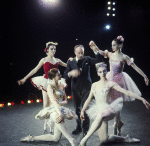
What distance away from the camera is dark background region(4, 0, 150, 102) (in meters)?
5.30

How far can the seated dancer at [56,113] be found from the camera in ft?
7.90

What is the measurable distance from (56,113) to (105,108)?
2.31 ft

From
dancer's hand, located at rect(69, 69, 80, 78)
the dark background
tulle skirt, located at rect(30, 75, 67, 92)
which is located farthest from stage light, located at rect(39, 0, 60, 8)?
dancer's hand, located at rect(69, 69, 80, 78)

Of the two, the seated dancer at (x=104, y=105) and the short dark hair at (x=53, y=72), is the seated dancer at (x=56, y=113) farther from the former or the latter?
the seated dancer at (x=104, y=105)

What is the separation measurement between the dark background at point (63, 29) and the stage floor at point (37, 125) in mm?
1805

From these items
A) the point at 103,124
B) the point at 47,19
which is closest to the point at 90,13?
the point at 47,19

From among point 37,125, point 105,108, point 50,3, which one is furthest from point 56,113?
point 50,3

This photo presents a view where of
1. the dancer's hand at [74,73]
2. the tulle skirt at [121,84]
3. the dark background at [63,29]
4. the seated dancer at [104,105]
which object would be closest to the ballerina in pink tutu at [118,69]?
the tulle skirt at [121,84]

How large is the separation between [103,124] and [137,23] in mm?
4458

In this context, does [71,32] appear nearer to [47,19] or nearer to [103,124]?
[47,19]

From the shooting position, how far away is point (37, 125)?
3.56 meters

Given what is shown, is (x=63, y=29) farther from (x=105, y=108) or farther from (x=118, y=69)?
(x=105, y=108)

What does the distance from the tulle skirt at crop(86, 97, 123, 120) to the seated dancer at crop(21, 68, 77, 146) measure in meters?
0.27

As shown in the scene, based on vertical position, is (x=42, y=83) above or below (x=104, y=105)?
above
